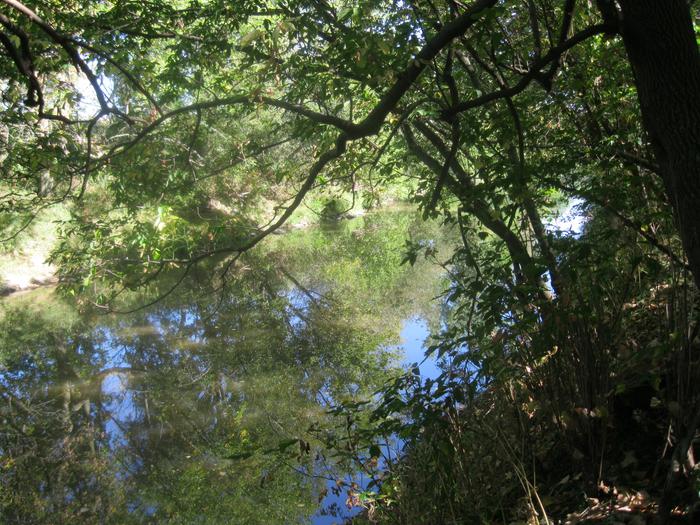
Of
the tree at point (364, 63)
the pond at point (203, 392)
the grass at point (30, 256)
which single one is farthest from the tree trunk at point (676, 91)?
the grass at point (30, 256)

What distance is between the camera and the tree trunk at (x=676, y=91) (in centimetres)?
229

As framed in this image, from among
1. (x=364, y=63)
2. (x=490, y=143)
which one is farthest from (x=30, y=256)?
(x=364, y=63)

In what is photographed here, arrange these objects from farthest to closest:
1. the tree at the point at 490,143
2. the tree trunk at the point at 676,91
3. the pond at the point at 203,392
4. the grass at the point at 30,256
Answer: the grass at the point at 30,256 → the pond at the point at 203,392 → the tree at the point at 490,143 → the tree trunk at the point at 676,91

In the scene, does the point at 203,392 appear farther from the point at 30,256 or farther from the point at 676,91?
the point at 30,256

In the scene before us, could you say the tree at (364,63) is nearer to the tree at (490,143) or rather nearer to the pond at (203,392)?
the tree at (490,143)

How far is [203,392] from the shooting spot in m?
8.92

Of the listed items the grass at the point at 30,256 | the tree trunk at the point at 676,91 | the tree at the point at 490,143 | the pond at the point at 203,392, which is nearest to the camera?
the tree trunk at the point at 676,91

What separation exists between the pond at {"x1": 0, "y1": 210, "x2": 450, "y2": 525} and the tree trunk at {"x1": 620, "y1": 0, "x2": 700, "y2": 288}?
6.87 ft

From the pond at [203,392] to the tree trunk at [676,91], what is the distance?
2.09 metres

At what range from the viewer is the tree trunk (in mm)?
2285

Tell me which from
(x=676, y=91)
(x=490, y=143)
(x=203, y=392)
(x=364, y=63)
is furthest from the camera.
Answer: (x=203, y=392)

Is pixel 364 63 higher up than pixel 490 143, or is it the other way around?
A: pixel 490 143

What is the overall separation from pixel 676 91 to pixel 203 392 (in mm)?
8147

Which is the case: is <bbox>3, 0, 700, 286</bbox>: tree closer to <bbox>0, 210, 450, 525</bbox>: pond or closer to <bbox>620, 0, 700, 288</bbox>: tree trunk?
<bbox>620, 0, 700, 288</bbox>: tree trunk
